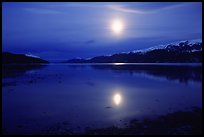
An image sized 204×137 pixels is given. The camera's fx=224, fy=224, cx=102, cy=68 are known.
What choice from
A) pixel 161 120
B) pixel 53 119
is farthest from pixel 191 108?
pixel 53 119

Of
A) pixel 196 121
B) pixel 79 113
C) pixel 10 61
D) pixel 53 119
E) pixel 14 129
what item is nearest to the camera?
pixel 14 129

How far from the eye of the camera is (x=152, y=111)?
21984 millimetres

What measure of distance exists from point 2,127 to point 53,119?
161 inches

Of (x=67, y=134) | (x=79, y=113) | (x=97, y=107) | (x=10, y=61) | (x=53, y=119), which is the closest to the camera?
(x=67, y=134)

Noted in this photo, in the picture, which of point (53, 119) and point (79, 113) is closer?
point (53, 119)

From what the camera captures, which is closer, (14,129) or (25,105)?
(14,129)

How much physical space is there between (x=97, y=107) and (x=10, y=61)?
19319 centimetres

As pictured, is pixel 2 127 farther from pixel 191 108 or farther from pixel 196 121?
pixel 191 108

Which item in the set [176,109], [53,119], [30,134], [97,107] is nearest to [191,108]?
[176,109]

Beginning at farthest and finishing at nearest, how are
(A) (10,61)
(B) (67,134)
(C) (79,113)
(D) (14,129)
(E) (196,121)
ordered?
(A) (10,61) < (C) (79,113) < (E) (196,121) < (D) (14,129) < (B) (67,134)

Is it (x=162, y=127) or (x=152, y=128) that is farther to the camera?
(x=162, y=127)

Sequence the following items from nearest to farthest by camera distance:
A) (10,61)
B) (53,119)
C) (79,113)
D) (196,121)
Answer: (196,121) → (53,119) → (79,113) → (10,61)

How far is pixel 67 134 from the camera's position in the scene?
15195 millimetres

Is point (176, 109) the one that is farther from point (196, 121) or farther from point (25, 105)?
point (25, 105)
